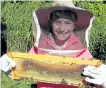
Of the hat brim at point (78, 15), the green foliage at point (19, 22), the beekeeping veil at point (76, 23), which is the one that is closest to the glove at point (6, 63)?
the beekeeping veil at point (76, 23)

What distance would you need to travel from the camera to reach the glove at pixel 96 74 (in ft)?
6.88

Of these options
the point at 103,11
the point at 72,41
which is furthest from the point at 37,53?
the point at 103,11

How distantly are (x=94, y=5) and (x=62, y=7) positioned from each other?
227 cm

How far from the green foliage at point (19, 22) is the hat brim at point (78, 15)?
6.89 feet

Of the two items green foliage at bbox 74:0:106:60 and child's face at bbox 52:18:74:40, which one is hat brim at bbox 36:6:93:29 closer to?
child's face at bbox 52:18:74:40

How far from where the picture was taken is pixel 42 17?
8.04ft

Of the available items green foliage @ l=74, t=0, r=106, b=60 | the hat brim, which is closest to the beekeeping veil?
the hat brim

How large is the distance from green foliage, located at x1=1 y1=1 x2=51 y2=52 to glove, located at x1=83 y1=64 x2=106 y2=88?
2512 mm

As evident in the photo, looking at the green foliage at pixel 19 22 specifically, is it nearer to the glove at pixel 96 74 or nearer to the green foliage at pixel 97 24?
the green foliage at pixel 97 24

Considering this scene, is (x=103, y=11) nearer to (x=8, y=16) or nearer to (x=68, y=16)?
(x=8, y=16)

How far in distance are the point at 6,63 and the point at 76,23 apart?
0.49m

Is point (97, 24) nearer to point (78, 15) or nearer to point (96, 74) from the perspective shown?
point (78, 15)

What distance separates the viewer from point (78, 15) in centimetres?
239

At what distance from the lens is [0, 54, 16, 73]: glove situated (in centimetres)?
218
